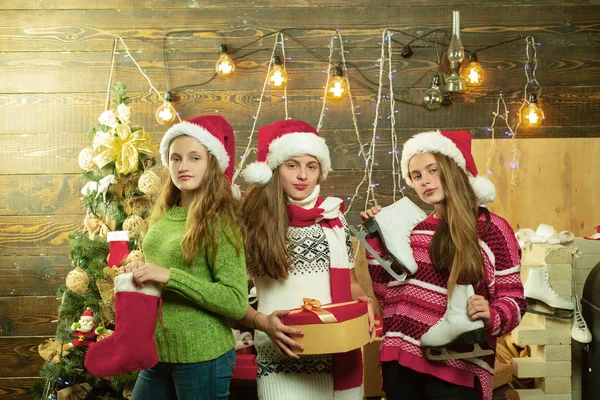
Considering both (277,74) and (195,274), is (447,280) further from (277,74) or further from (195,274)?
(277,74)

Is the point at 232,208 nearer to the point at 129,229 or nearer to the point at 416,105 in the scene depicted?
the point at 129,229

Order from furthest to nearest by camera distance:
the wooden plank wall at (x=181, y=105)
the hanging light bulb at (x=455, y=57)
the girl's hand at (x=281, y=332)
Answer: the wooden plank wall at (x=181, y=105)
the hanging light bulb at (x=455, y=57)
the girl's hand at (x=281, y=332)

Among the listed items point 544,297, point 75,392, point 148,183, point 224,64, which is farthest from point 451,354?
point 224,64

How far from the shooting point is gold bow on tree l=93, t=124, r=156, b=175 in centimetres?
267

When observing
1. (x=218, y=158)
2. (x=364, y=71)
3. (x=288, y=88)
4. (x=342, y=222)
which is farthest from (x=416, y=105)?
(x=218, y=158)

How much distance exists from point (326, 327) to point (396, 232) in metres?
0.44

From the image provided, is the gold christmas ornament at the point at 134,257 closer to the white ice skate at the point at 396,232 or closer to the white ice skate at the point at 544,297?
the white ice skate at the point at 396,232

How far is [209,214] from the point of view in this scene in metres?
1.76

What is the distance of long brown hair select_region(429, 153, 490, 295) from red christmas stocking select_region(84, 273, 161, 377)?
0.87 meters

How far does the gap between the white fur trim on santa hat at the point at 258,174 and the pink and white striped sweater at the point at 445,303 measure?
1.73 ft

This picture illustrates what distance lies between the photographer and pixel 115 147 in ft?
8.85

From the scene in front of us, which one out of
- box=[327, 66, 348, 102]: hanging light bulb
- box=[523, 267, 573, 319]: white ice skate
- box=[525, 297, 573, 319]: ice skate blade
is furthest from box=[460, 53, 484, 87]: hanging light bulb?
box=[525, 297, 573, 319]: ice skate blade

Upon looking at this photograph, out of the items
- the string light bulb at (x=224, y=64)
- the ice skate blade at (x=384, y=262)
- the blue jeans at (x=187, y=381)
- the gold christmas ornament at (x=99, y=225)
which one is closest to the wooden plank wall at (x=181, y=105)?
the string light bulb at (x=224, y=64)

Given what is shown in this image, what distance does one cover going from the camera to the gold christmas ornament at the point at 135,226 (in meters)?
2.65
